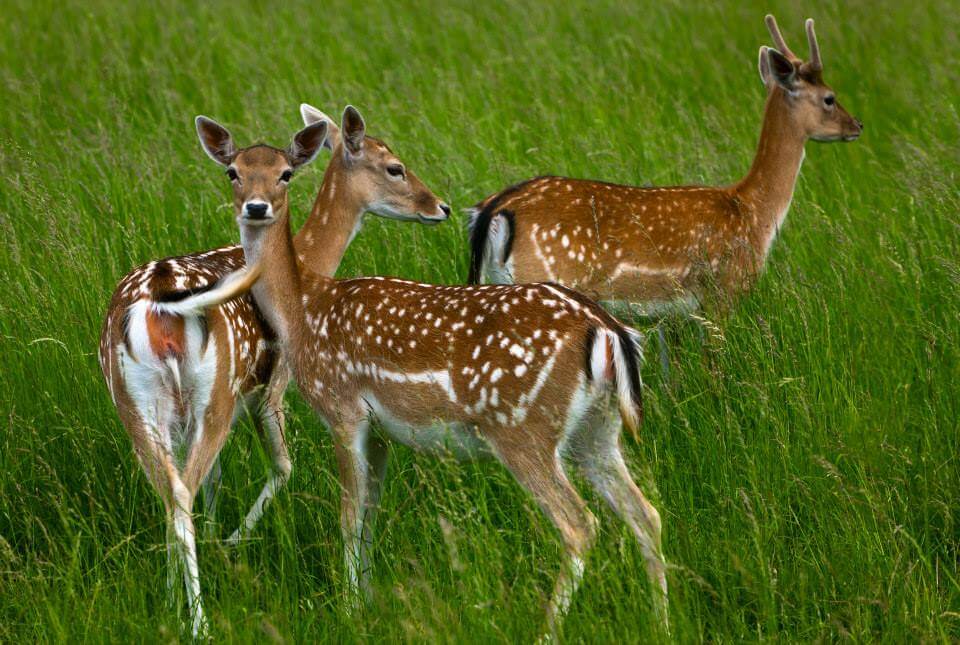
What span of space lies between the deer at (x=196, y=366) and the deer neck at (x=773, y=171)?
2213 mm

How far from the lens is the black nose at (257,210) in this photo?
466 centimetres

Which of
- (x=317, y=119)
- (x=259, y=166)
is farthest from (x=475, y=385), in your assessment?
(x=317, y=119)

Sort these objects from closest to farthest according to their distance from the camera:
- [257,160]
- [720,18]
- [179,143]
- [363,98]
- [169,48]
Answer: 1. [257,160]
2. [179,143]
3. [363,98]
4. [169,48]
5. [720,18]

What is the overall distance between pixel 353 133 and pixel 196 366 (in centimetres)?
181

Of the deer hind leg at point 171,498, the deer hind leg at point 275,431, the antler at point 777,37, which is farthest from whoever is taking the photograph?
the antler at point 777,37

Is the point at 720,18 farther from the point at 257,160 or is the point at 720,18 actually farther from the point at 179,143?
the point at 257,160

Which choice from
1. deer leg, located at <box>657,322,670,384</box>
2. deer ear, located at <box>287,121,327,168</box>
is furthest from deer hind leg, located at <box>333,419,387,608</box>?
deer leg, located at <box>657,322,670,384</box>

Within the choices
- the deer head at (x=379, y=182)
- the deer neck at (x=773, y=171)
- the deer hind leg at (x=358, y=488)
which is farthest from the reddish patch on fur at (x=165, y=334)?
the deer neck at (x=773, y=171)

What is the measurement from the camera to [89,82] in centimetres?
900

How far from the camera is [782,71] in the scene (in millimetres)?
6707

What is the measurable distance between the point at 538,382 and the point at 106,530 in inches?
65.6

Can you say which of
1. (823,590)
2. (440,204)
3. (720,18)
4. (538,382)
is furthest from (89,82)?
(823,590)

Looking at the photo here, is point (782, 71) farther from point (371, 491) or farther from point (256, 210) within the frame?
point (371, 491)

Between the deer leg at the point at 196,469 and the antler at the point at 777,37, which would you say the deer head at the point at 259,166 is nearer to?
the deer leg at the point at 196,469
